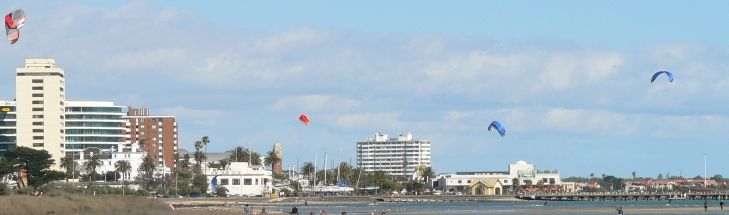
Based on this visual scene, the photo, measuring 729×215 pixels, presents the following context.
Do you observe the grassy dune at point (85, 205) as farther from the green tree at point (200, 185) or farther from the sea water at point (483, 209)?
the green tree at point (200, 185)

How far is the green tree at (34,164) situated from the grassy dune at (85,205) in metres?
102

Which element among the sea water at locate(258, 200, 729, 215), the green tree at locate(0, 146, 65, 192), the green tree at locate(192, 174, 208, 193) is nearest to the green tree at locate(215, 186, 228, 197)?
the green tree at locate(192, 174, 208, 193)

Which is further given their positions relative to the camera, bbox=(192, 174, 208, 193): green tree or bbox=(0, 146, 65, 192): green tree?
bbox=(192, 174, 208, 193): green tree

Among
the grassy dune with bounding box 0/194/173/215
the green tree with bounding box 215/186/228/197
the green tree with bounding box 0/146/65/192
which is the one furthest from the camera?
the green tree with bounding box 215/186/228/197

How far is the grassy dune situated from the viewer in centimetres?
5378

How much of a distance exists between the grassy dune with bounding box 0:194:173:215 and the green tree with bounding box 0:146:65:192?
333 feet

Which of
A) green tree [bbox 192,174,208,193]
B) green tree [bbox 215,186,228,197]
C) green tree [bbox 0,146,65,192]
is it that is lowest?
green tree [bbox 215,186,228,197]

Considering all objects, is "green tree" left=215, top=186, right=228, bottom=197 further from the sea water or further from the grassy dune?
the grassy dune

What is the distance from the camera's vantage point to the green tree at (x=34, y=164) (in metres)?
157

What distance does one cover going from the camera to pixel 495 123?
106125 mm

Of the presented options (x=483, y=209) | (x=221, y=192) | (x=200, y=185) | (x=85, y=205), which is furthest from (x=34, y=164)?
(x=85, y=205)

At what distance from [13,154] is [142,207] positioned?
11415 centimetres

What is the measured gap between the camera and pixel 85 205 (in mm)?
54312

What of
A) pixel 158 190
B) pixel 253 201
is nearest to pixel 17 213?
pixel 253 201
